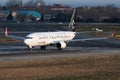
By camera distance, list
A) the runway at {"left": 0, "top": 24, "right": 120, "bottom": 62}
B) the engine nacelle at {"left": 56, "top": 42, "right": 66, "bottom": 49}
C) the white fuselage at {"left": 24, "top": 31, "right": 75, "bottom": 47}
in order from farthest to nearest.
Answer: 1. the engine nacelle at {"left": 56, "top": 42, "right": 66, "bottom": 49}
2. the white fuselage at {"left": 24, "top": 31, "right": 75, "bottom": 47}
3. the runway at {"left": 0, "top": 24, "right": 120, "bottom": 62}

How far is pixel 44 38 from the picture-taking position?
59.8 m

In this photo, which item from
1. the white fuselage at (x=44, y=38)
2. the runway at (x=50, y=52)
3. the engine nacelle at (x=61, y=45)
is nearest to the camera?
the runway at (x=50, y=52)

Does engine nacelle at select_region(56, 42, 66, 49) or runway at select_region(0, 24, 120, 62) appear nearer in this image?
runway at select_region(0, 24, 120, 62)

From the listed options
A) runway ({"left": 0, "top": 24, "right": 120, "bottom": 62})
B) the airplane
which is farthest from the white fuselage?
runway ({"left": 0, "top": 24, "right": 120, "bottom": 62})

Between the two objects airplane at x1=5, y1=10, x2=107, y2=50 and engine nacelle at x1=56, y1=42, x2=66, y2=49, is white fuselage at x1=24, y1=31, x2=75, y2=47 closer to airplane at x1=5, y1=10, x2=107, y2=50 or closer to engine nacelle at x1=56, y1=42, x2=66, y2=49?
airplane at x1=5, y1=10, x2=107, y2=50

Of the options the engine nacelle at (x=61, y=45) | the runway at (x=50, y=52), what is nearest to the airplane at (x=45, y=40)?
the engine nacelle at (x=61, y=45)

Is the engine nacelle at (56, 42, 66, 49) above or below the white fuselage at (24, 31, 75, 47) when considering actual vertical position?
below

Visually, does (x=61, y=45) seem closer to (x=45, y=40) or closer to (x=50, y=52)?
(x=45, y=40)

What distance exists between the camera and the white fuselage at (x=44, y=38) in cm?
5866

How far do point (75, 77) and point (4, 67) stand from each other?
10.0 meters

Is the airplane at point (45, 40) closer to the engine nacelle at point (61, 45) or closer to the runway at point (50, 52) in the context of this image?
the engine nacelle at point (61, 45)

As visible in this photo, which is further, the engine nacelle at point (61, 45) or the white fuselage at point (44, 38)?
the engine nacelle at point (61, 45)

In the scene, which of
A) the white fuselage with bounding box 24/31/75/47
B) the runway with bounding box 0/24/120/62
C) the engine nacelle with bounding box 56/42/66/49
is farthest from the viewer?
the engine nacelle with bounding box 56/42/66/49

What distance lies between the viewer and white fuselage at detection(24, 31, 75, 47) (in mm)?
58656
